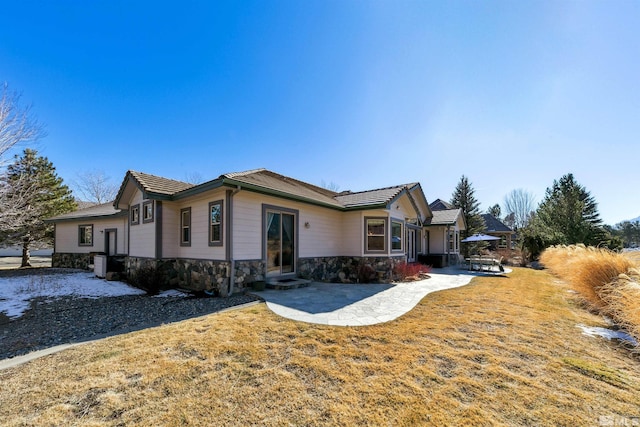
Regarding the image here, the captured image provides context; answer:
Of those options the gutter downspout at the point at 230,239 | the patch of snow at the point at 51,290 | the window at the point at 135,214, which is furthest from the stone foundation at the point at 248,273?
the window at the point at 135,214

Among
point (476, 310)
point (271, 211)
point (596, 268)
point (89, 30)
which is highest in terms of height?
point (89, 30)

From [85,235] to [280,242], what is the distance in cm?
1415

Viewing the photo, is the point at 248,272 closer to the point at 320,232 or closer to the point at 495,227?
the point at 320,232

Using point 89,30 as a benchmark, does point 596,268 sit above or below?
below

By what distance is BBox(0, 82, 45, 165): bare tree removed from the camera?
951 cm

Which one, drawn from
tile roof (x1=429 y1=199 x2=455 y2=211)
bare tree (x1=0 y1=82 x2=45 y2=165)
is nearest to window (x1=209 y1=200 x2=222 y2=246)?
bare tree (x1=0 y1=82 x2=45 y2=165)

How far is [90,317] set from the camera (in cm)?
597

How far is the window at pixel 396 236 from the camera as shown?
1191cm

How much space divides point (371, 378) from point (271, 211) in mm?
6626

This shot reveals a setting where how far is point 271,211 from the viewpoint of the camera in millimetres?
9039

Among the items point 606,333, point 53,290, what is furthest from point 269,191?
point 606,333

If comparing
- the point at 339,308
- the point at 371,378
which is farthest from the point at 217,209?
the point at 371,378

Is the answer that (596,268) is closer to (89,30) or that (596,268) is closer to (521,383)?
(521,383)

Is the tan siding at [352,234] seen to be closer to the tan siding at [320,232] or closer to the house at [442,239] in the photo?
the tan siding at [320,232]
